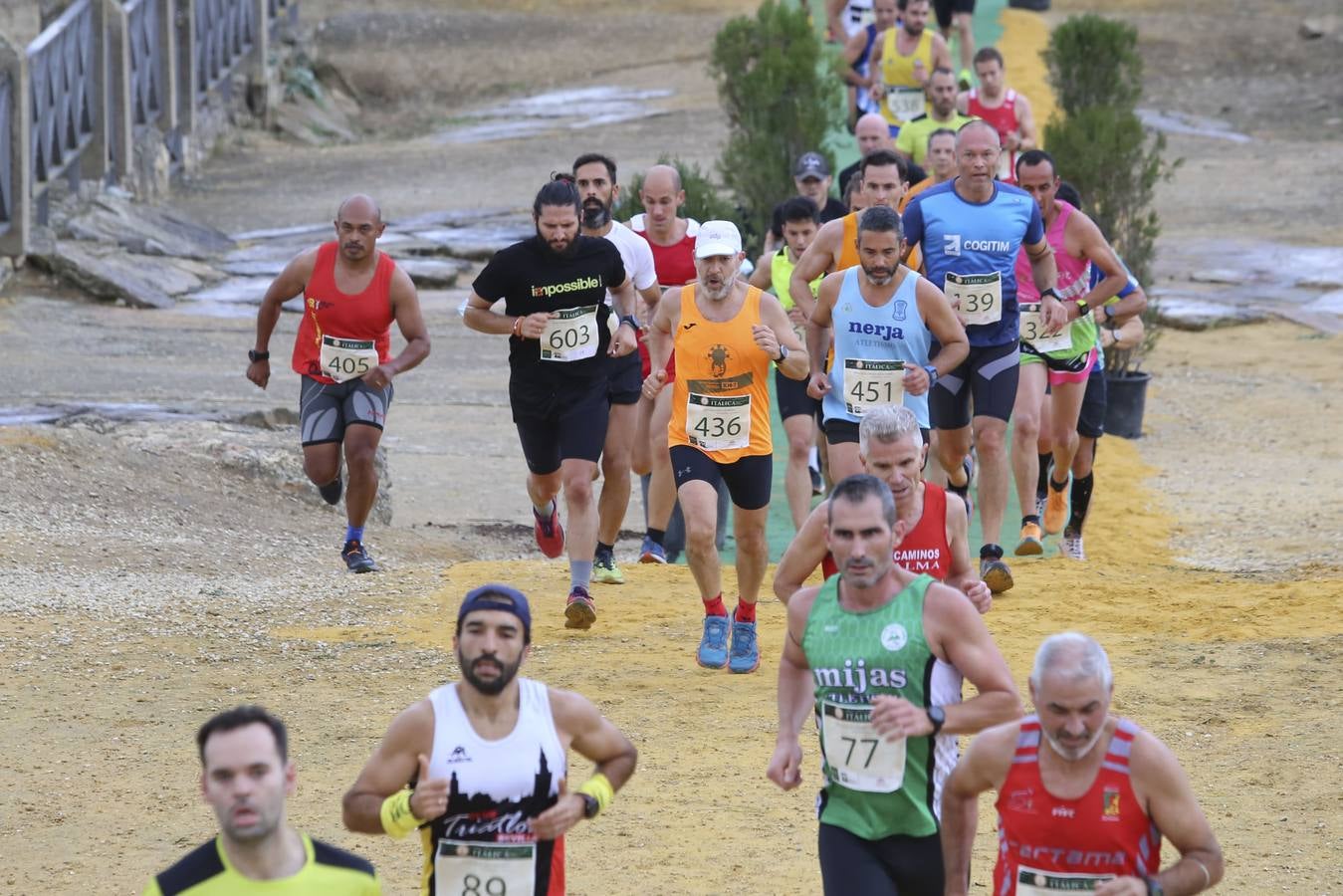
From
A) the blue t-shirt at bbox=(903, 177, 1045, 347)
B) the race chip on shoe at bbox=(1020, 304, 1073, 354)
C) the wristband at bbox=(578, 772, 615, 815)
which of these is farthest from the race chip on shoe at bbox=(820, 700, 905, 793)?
the race chip on shoe at bbox=(1020, 304, 1073, 354)

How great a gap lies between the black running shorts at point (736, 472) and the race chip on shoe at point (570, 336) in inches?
35.7

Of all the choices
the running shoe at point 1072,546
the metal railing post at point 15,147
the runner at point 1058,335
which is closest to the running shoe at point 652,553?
the runner at point 1058,335

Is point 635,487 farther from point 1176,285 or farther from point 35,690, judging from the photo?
point 1176,285

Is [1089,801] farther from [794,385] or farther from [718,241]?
[794,385]

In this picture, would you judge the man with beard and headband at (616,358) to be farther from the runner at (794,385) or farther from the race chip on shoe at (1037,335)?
the race chip on shoe at (1037,335)

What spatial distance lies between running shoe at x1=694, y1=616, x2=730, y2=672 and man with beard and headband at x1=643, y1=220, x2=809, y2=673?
0.21 meters

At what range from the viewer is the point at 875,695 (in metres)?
5.57

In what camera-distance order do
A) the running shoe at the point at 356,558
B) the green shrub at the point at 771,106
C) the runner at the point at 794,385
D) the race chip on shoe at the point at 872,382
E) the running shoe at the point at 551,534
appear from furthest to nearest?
1. the green shrub at the point at 771,106
2. the running shoe at the point at 356,558
3. the running shoe at the point at 551,534
4. the runner at the point at 794,385
5. the race chip on shoe at the point at 872,382

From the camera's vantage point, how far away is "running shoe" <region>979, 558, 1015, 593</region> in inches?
413

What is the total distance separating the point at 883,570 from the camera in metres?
5.57

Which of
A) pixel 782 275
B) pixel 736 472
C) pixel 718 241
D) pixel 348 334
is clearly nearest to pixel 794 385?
pixel 782 275

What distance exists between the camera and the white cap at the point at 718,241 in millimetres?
9047

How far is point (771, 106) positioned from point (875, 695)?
50.8 ft

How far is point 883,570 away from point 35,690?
4.90 meters
